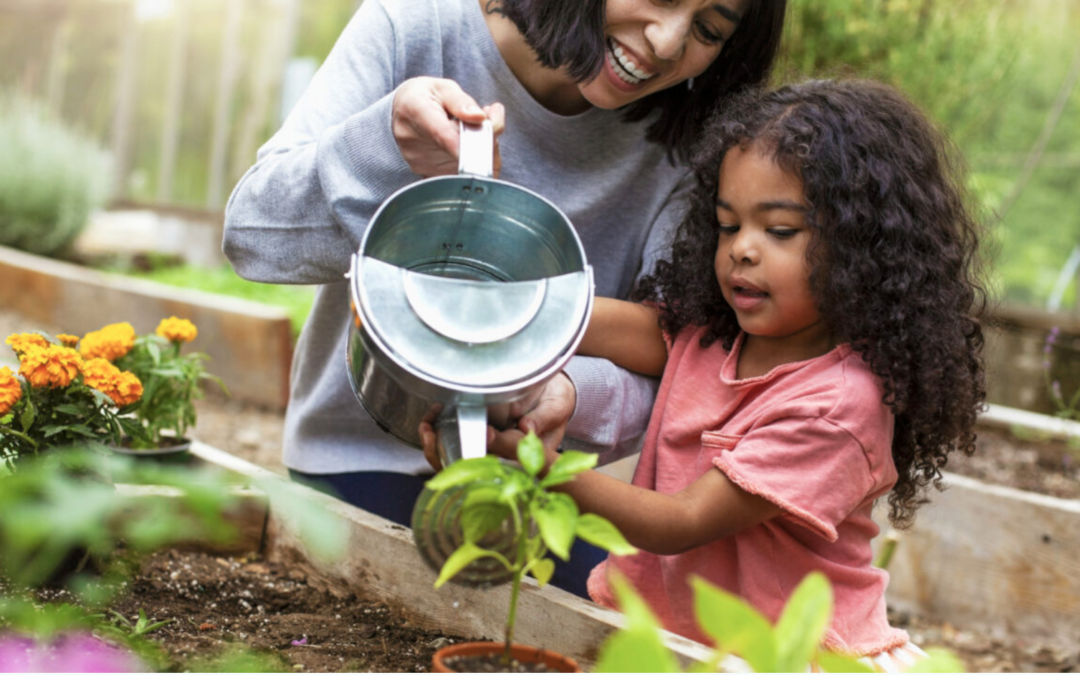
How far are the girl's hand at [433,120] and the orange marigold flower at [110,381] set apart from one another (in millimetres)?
590

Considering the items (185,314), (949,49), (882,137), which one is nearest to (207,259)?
(185,314)

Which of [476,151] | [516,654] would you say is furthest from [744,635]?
[476,151]

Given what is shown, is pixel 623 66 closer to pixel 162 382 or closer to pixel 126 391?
pixel 126 391

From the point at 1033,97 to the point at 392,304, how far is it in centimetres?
654

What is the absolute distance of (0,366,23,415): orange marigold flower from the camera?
1274 millimetres

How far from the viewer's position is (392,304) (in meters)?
0.86

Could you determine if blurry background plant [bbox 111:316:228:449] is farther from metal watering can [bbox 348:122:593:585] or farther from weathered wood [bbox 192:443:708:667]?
metal watering can [bbox 348:122:593:585]

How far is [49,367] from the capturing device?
1.33m

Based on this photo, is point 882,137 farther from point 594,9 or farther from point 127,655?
point 127,655

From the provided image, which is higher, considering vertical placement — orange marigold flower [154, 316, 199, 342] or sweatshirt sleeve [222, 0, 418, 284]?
sweatshirt sleeve [222, 0, 418, 284]

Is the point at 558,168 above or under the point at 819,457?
above

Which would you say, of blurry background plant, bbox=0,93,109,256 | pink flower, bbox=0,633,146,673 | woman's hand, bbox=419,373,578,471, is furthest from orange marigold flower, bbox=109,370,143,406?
blurry background plant, bbox=0,93,109,256

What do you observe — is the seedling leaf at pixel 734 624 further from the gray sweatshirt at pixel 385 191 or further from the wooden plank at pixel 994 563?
the wooden plank at pixel 994 563

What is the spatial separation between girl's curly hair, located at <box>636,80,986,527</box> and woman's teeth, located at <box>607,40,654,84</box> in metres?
0.13
